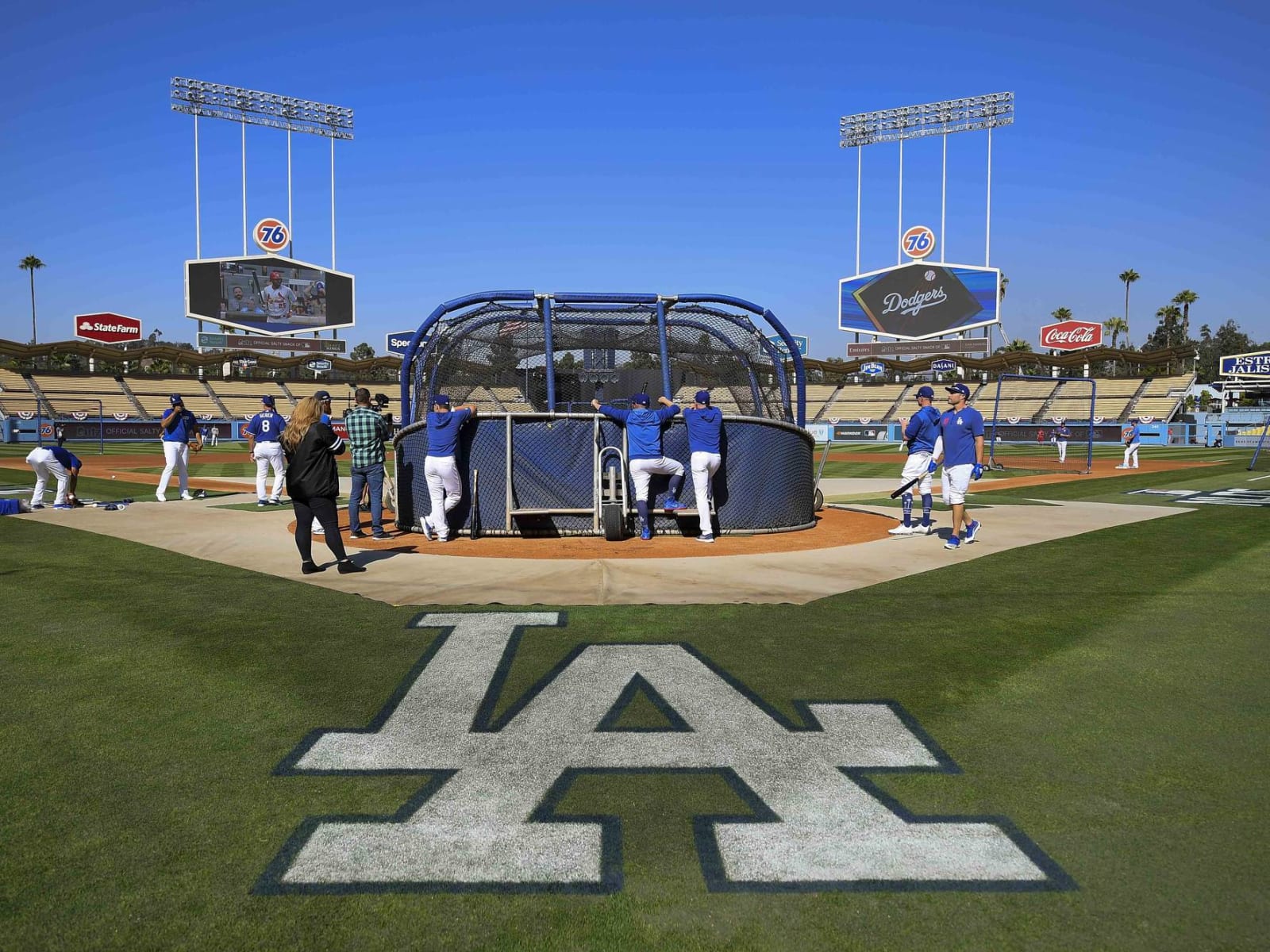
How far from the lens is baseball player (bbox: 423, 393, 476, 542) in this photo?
415 inches

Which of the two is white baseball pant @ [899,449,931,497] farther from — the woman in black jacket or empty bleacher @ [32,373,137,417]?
empty bleacher @ [32,373,137,417]

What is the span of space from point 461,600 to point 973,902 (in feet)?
16.3

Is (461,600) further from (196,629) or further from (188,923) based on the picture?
(188,923)

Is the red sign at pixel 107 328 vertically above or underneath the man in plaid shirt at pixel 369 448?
above

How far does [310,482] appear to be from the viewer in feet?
27.2

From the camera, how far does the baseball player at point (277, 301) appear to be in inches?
2660

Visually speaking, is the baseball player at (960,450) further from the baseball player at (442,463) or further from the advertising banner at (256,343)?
the advertising banner at (256,343)

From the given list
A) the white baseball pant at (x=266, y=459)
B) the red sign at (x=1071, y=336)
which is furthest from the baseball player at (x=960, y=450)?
the red sign at (x=1071, y=336)

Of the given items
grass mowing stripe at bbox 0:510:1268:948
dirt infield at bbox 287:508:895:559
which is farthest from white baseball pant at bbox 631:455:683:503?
grass mowing stripe at bbox 0:510:1268:948

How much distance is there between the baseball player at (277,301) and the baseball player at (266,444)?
57.7m

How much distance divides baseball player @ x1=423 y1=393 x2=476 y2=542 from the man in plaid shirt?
0.58 metres

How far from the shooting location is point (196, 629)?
6.10 meters

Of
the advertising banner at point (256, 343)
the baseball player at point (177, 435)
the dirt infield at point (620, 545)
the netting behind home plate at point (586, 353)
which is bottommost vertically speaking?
the dirt infield at point (620, 545)

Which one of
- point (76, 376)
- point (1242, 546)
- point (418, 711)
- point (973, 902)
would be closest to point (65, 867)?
point (418, 711)
